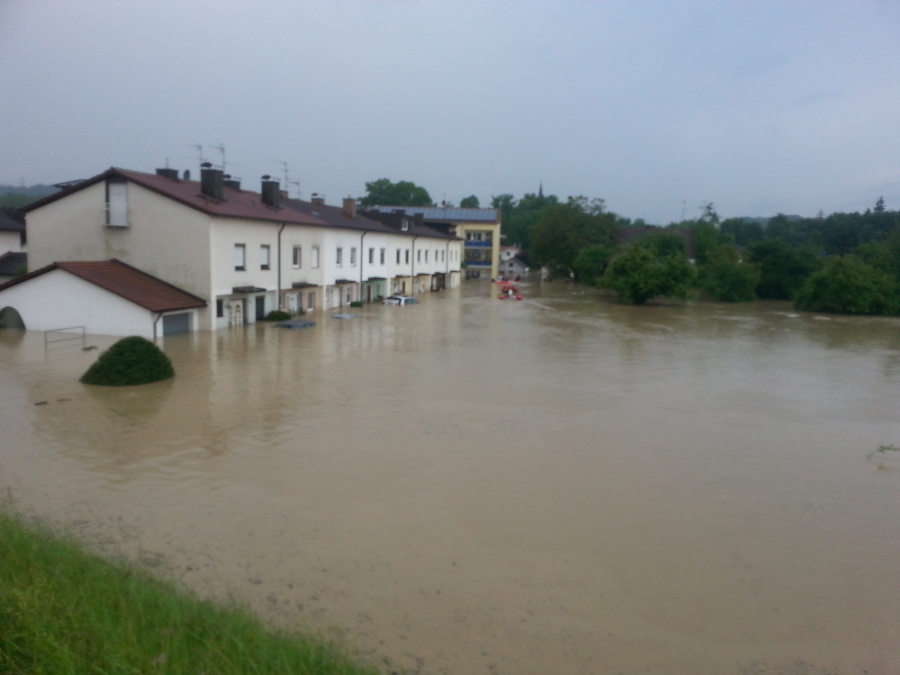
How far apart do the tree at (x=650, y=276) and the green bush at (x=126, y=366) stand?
41564 millimetres

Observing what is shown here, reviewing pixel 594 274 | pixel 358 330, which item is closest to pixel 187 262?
pixel 358 330

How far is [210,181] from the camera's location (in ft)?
102

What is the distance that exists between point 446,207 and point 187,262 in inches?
2536

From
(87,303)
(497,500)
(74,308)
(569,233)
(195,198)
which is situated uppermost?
(569,233)

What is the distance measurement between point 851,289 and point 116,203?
49864mm

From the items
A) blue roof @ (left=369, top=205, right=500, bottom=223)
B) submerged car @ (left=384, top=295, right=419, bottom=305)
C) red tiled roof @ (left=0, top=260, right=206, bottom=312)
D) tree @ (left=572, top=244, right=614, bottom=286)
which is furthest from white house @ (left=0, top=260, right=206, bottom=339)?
blue roof @ (left=369, top=205, right=500, bottom=223)

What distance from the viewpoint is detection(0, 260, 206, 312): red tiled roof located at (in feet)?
84.5

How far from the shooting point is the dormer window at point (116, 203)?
28.7 m

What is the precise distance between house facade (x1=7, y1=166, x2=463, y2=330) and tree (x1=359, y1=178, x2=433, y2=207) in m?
75.9

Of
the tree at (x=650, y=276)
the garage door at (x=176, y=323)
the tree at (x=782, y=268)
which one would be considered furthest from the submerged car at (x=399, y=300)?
the tree at (x=782, y=268)

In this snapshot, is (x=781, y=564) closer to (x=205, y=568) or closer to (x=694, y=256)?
(x=205, y=568)

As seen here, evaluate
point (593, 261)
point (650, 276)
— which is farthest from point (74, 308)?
point (593, 261)

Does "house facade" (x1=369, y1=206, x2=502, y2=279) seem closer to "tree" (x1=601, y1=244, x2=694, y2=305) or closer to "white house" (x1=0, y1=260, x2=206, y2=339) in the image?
"tree" (x1=601, y1=244, x2=694, y2=305)

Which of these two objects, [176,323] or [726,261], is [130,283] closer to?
[176,323]
